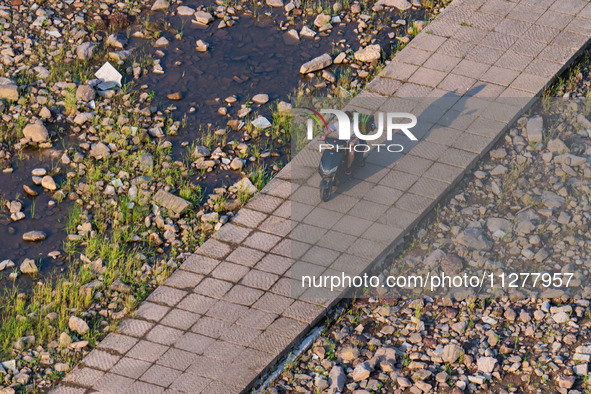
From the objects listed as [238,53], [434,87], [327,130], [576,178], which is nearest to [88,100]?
[238,53]

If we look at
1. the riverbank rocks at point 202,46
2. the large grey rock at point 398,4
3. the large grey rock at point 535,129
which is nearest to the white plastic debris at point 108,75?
the riverbank rocks at point 202,46

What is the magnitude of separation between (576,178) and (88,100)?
4.77m

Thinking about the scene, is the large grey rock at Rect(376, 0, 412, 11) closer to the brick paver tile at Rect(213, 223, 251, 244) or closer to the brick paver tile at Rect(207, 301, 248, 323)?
the brick paver tile at Rect(213, 223, 251, 244)

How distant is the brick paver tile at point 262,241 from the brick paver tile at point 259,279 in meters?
0.28

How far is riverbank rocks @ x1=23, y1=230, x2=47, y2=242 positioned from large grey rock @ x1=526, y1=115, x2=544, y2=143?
4.44 m

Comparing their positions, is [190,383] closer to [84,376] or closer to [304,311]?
[84,376]

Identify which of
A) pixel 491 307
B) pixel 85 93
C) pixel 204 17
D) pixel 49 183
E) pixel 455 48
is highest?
pixel 204 17

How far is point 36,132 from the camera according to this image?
29.7 feet

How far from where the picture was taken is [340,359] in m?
6.81

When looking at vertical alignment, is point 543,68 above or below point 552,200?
above

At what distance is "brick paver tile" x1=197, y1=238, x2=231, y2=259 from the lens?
7676 mm

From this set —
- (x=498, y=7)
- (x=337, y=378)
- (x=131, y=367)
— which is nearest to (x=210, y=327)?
(x=131, y=367)

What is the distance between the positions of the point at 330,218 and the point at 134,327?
74.0 inches

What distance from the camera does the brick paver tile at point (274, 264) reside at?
7.47 meters
